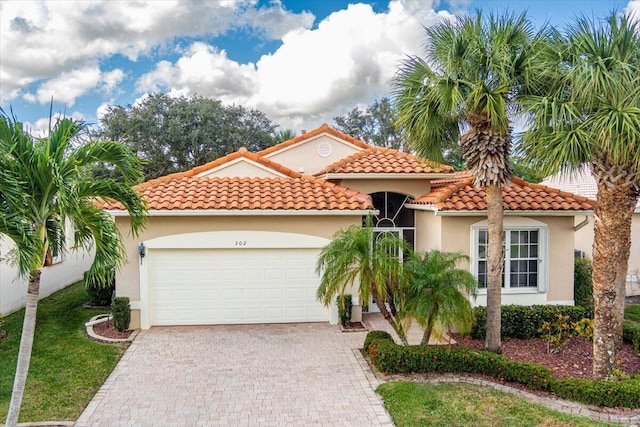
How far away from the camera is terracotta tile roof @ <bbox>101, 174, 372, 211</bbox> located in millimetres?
13156

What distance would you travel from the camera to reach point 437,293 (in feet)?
31.2

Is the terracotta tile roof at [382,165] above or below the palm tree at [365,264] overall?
above

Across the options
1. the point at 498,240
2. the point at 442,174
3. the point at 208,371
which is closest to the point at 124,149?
the point at 208,371

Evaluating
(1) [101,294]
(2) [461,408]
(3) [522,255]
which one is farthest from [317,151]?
(2) [461,408]

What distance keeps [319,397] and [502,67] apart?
8399mm

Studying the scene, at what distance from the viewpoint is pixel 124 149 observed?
7078 millimetres

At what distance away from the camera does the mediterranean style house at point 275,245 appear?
13.2 metres

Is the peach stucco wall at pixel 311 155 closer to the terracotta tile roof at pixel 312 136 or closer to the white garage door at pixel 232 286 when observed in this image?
the terracotta tile roof at pixel 312 136

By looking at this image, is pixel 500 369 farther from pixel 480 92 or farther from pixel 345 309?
pixel 480 92

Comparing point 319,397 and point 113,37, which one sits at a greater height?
point 113,37

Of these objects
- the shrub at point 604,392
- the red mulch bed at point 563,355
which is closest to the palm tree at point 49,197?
the shrub at point 604,392

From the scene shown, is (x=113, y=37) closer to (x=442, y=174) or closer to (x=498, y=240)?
(x=442, y=174)

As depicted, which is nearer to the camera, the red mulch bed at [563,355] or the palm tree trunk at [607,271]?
the palm tree trunk at [607,271]

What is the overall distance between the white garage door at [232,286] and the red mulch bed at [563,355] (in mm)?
5141
